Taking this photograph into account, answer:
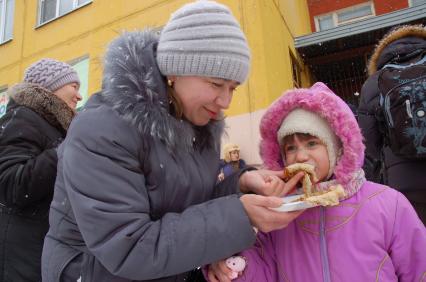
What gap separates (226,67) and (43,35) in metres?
10.1

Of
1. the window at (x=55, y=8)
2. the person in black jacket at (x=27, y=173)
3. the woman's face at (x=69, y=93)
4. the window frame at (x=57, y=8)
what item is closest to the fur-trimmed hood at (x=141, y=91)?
the person in black jacket at (x=27, y=173)

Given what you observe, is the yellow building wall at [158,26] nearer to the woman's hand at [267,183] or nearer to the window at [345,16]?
the window at [345,16]

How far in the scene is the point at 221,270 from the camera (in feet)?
4.66

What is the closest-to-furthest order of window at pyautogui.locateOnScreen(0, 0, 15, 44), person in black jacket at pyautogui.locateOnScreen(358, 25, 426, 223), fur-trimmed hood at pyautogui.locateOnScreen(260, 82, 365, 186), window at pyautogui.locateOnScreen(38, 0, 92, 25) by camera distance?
1. fur-trimmed hood at pyautogui.locateOnScreen(260, 82, 365, 186)
2. person in black jacket at pyautogui.locateOnScreen(358, 25, 426, 223)
3. window at pyautogui.locateOnScreen(38, 0, 92, 25)
4. window at pyautogui.locateOnScreen(0, 0, 15, 44)

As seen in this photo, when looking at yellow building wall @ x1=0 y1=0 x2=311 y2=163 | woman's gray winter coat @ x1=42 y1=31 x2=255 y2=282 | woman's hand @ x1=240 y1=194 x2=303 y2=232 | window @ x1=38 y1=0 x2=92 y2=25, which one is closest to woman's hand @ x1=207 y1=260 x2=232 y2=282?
woman's gray winter coat @ x1=42 y1=31 x2=255 y2=282

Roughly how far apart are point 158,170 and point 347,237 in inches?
35.0

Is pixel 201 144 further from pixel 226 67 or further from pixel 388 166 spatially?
pixel 388 166

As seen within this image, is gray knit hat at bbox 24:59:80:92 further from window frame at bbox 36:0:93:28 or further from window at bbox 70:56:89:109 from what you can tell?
window frame at bbox 36:0:93:28

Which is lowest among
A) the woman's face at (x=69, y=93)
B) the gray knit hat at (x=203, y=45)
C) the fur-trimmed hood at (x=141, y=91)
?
the fur-trimmed hood at (x=141, y=91)

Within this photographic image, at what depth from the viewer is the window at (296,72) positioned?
27.7 ft

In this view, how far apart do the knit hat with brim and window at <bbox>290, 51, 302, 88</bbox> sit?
6.61 m

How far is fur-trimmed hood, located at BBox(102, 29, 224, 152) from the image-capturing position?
1286 millimetres

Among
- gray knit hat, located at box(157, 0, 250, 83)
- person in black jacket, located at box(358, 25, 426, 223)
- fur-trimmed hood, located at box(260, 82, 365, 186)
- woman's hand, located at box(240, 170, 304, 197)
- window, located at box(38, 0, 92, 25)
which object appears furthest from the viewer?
window, located at box(38, 0, 92, 25)

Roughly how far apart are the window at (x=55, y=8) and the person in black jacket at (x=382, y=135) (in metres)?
8.64
